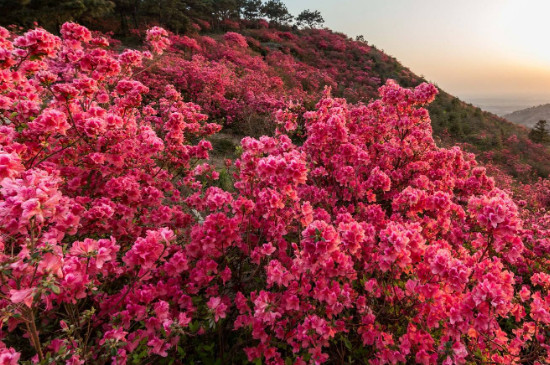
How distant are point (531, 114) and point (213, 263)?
78.5 m

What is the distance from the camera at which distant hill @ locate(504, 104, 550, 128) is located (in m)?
52.8

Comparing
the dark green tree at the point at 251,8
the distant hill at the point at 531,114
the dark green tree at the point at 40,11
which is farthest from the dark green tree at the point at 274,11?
the distant hill at the point at 531,114

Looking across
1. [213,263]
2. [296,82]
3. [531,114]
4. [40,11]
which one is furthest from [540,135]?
[531,114]

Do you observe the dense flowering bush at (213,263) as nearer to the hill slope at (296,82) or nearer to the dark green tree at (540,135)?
the hill slope at (296,82)

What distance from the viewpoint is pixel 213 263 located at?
2441 mm

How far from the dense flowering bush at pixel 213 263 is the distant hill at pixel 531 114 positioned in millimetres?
67677

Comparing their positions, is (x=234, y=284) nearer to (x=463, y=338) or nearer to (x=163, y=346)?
(x=163, y=346)

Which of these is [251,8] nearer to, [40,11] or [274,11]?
[274,11]

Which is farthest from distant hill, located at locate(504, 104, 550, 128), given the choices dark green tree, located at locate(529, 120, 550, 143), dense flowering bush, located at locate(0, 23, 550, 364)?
dense flowering bush, located at locate(0, 23, 550, 364)

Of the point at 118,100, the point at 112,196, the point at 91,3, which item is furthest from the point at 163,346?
the point at 91,3

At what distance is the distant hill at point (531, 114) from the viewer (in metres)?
52.8

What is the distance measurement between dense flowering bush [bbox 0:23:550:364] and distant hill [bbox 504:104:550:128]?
6768 cm

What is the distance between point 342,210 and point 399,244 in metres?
1.78

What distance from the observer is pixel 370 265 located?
99.3 inches
